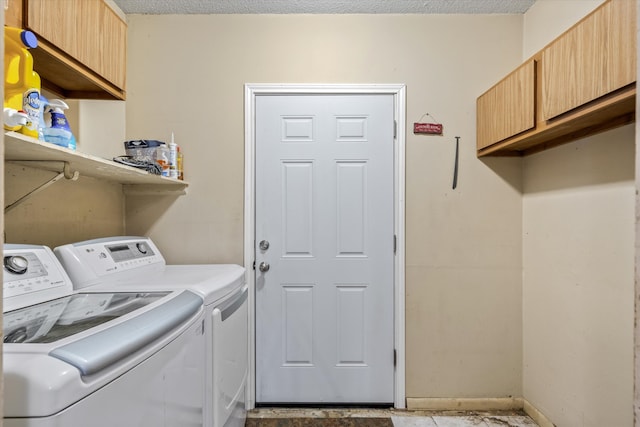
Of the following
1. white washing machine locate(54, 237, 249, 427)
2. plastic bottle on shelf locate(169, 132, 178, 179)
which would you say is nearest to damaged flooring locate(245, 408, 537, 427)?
white washing machine locate(54, 237, 249, 427)

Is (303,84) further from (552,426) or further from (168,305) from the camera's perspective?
(552,426)

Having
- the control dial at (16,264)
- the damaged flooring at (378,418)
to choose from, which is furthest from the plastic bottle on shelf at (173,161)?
the damaged flooring at (378,418)

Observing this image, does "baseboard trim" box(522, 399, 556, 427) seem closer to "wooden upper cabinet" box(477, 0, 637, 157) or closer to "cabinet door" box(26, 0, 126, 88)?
Result: "wooden upper cabinet" box(477, 0, 637, 157)

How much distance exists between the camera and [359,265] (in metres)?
2.00

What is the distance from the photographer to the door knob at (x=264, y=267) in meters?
1.98

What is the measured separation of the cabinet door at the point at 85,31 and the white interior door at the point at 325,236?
80 centimetres

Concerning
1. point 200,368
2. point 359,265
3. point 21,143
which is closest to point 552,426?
point 359,265

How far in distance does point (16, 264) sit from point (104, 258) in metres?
0.32

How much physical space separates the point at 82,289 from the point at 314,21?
1.89 meters

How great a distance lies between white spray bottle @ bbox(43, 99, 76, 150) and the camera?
1.02m

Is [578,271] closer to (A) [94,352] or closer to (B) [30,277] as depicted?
(A) [94,352]

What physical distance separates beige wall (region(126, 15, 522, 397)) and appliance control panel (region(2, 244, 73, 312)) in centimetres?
83

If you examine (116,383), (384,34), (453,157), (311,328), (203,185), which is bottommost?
(311,328)

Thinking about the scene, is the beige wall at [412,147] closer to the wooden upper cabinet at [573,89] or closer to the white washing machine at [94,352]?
the wooden upper cabinet at [573,89]
